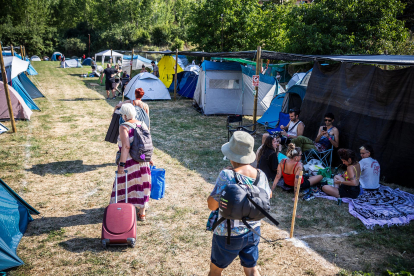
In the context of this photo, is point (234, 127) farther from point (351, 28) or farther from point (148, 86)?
point (351, 28)

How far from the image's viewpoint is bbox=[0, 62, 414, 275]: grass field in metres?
3.55

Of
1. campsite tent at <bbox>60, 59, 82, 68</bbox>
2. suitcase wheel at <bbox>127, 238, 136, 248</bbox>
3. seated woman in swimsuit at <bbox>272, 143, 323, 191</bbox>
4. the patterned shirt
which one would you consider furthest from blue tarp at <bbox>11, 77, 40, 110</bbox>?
campsite tent at <bbox>60, 59, 82, 68</bbox>

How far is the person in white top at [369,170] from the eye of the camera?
5.41 meters

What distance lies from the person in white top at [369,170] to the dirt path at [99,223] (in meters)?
2.26

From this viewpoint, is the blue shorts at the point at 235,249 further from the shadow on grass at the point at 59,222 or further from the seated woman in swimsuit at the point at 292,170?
the seated woman in swimsuit at the point at 292,170

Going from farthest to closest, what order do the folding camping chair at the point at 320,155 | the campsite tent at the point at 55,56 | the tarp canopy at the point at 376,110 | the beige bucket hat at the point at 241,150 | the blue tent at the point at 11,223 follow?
the campsite tent at the point at 55,56
the folding camping chair at the point at 320,155
the tarp canopy at the point at 376,110
the blue tent at the point at 11,223
the beige bucket hat at the point at 241,150

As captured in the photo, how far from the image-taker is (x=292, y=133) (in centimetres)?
750

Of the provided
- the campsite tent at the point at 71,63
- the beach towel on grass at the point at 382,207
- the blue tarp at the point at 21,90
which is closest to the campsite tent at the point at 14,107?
the blue tarp at the point at 21,90

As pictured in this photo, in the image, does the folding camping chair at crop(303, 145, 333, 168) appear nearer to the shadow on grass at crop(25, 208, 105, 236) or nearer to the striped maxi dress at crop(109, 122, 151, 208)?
the striped maxi dress at crop(109, 122, 151, 208)

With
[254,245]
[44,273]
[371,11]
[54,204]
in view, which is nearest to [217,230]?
[254,245]

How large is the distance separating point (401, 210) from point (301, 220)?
1.68 metres

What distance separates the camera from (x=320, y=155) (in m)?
6.77

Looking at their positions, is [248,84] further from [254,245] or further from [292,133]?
[254,245]

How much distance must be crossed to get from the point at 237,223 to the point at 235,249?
8.7 inches
